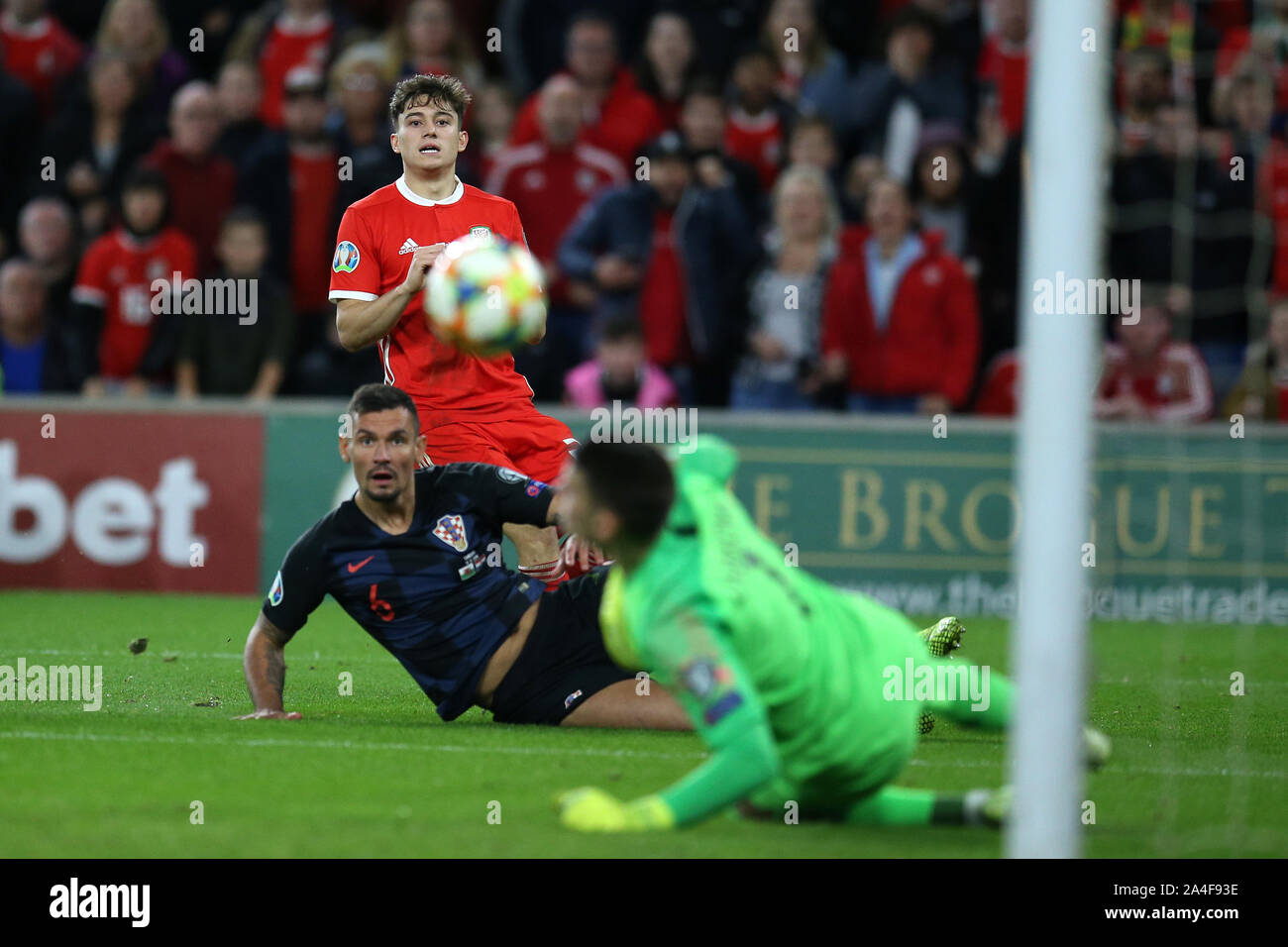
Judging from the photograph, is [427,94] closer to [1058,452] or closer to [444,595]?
[444,595]

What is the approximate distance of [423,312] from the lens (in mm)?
7590

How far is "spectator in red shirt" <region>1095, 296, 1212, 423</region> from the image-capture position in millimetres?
11797

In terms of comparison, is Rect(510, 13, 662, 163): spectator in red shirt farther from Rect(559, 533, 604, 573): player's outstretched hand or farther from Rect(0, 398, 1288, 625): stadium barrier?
Rect(559, 533, 604, 573): player's outstretched hand

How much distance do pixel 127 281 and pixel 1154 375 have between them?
22.7ft

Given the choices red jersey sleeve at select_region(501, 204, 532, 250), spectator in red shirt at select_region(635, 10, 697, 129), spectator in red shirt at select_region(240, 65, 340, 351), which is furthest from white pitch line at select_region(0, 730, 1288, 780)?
spectator in red shirt at select_region(635, 10, 697, 129)

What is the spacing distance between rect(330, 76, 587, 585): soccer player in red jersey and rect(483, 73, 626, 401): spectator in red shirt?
4690mm

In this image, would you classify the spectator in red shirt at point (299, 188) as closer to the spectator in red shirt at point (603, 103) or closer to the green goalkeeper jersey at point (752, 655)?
the spectator in red shirt at point (603, 103)

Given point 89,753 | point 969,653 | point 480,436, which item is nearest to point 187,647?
point 480,436

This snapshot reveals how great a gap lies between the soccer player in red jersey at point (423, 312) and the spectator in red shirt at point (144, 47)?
678 centimetres

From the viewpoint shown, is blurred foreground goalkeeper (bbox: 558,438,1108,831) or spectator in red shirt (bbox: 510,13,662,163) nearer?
blurred foreground goalkeeper (bbox: 558,438,1108,831)

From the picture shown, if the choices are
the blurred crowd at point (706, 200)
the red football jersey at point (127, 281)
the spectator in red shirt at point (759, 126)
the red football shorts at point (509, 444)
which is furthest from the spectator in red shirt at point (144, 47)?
the red football shorts at point (509, 444)

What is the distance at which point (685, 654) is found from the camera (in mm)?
4398

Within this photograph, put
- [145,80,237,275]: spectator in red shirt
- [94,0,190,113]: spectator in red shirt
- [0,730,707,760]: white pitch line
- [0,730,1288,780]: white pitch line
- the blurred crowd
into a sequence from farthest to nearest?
[94,0,190,113]: spectator in red shirt < [145,80,237,275]: spectator in red shirt < the blurred crowd < [0,730,707,760]: white pitch line < [0,730,1288,780]: white pitch line

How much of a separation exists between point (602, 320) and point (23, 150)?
4974 millimetres
